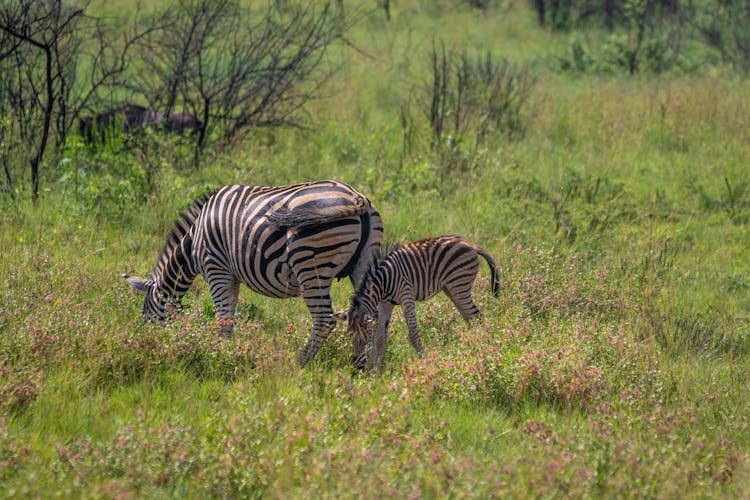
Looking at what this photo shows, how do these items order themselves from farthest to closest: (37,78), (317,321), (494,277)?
(37,78) < (494,277) < (317,321)

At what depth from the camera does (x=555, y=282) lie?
7852mm

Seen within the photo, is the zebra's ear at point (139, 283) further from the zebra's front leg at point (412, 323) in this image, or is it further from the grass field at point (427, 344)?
the zebra's front leg at point (412, 323)

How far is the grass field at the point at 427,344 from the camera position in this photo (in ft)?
14.7

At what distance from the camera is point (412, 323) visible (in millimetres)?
6707

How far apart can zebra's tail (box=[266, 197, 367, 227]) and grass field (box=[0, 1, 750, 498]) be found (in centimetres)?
83

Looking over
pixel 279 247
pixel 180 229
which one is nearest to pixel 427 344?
pixel 279 247

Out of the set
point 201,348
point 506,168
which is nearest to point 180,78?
point 506,168

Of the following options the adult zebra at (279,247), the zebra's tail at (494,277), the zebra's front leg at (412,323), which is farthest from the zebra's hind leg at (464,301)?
the adult zebra at (279,247)

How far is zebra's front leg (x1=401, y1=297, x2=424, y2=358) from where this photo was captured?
670 cm

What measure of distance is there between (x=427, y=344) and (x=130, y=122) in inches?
259

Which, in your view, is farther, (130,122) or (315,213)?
(130,122)

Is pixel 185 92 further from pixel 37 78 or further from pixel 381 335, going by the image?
pixel 381 335

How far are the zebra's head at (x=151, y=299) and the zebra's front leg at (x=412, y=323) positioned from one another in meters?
1.84

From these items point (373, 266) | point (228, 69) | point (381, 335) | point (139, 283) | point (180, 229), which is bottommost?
point (381, 335)
